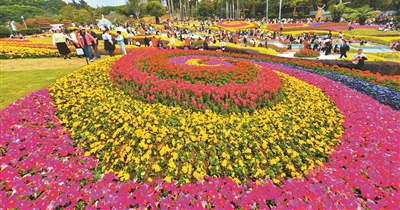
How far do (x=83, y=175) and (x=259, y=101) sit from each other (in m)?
5.47

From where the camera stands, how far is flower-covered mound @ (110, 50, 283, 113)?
6.72 meters

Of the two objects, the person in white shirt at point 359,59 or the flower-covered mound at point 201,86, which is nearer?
the flower-covered mound at point 201,86

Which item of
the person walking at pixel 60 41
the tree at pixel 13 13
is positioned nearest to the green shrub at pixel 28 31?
the person walking at pixel 60 41

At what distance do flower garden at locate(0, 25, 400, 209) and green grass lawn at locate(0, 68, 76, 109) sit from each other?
0.83m

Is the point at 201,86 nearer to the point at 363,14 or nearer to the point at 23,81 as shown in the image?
the point at 23,81

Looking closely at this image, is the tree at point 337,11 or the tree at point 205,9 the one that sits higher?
the tree at point 205,9

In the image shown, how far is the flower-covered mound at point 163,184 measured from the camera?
3754mm

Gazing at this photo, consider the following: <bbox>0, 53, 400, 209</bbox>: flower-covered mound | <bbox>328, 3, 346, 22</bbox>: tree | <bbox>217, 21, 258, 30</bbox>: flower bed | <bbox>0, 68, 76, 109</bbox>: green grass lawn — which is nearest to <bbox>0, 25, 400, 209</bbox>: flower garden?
<bbox>0, 53, 400, 209</bbox>: flower-covered mound

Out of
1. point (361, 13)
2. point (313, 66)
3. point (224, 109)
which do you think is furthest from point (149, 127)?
point (361, 13)

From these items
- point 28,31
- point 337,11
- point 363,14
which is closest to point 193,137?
point 28,31

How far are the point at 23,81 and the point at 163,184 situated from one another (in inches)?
336

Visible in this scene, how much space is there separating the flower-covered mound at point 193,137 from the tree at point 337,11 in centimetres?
5811

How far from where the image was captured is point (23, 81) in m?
8.68

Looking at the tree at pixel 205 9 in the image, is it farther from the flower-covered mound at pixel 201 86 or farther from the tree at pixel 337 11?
the flower-covered mound at pixel 201 86
